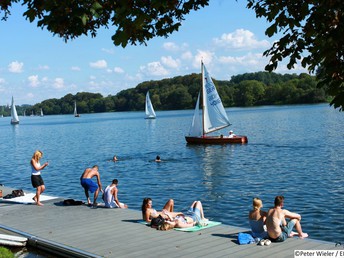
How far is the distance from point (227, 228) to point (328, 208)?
342 inches

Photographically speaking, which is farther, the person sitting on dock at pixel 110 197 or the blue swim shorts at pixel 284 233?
the person sitting on dock at pixel 110 197

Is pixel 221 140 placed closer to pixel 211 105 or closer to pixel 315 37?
pixel 211 105

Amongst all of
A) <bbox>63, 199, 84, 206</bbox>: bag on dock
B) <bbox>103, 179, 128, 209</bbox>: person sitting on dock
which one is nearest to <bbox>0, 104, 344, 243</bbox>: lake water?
<bbox>103, 179, 128, 209</bbox>: person sitting on dock

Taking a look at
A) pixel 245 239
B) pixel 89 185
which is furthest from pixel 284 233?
pixel 89 185

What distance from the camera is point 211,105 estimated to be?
167 ft

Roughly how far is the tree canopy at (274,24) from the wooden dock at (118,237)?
501 centimetres

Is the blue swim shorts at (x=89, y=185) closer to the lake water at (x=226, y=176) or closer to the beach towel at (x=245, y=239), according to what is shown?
the lake water at (x=226, y=176)

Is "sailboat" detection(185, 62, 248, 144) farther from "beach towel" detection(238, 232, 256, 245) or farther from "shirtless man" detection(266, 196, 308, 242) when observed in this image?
"beach towel" detection(238, 232, 256, 245)

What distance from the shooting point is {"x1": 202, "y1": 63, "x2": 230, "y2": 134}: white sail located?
50.8 meters

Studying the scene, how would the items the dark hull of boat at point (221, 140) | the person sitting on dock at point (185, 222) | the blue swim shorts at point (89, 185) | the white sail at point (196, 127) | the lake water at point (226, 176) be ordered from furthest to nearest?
the white sail at point (196, 127)
the dark hull of boat at point (221, 140)
the lake water at point (226, 176)
the blue swim shorts at point (89, 185)
the person sitting on dock at point (185, 222)

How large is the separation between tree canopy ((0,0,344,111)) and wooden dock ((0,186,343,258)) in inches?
197

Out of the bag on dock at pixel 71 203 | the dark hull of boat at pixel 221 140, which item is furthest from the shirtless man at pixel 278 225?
the dark hull of boat at pixel 221 140

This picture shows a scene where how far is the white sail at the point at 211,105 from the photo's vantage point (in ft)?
167

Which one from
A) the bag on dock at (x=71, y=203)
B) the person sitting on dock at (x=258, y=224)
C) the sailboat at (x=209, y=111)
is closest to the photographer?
the person sitting on dock at (x=258, y=224)
